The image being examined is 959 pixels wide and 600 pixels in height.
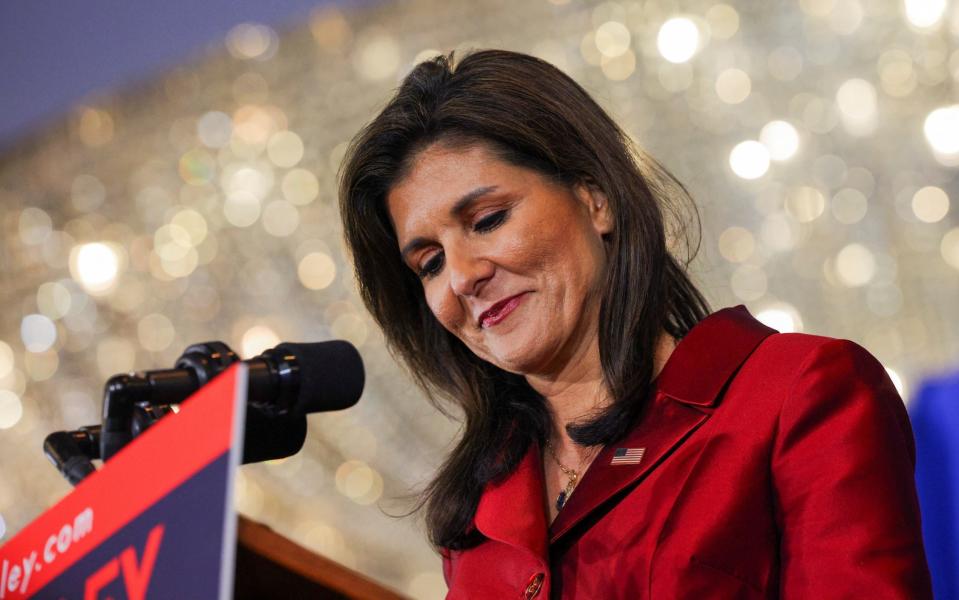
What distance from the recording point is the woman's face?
130 cm

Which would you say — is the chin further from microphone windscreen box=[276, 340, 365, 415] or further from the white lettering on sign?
the white lettering on sign

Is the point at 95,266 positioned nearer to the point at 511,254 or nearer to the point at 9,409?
the point at 9,409

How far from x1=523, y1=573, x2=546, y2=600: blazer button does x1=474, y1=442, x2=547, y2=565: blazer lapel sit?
0.7 inches

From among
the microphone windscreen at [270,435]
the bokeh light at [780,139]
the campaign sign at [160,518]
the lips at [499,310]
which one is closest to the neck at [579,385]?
the lips at [499,310]

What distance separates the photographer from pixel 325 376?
84cm

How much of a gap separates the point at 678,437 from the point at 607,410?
0.41 feet

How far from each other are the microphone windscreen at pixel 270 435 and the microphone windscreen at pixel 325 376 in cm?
Result: 4

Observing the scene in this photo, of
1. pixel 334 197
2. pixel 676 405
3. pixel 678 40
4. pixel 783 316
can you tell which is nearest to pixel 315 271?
pixel 334 197

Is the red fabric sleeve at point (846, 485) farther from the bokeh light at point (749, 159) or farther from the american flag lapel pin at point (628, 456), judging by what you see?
the bokeh light at point (749, 159)

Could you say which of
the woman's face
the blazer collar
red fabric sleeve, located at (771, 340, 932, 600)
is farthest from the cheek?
red fabric sleeve, located at (771, 340, 932, 600)

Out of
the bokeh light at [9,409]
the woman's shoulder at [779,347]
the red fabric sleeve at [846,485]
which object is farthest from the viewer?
the bokeh light at [9,409]

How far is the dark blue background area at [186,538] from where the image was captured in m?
0.55

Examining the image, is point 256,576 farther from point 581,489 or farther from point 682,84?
point 682,84

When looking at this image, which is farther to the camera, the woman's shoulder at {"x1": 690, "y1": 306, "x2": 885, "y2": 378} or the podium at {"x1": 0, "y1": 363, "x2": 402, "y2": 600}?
the woman's shoulder at {"x1": 690, "y1": 306, "x2": 885, "y2": 378}
